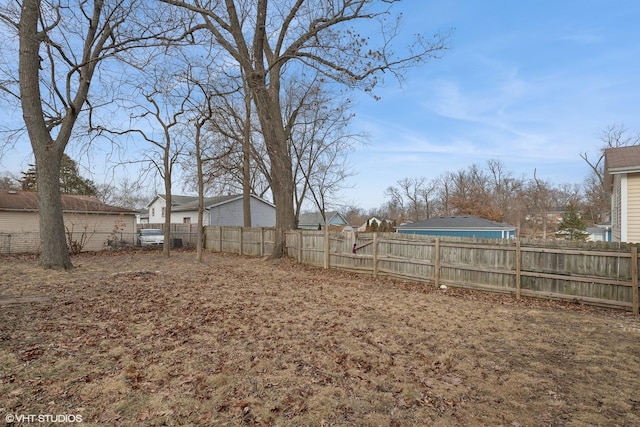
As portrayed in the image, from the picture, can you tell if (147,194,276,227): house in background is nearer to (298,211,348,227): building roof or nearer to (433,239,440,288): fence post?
(298,211,348,227): building roof

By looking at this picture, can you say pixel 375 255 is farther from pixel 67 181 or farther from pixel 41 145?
pixel 67 181

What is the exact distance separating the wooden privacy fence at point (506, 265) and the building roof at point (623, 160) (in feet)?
10.2

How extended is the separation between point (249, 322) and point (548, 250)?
6.80 meters

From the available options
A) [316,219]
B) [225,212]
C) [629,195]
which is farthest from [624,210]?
[316,219]

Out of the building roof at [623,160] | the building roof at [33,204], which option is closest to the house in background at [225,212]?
the building roof at [33,204]

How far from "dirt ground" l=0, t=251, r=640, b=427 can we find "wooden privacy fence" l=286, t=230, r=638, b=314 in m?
0.55

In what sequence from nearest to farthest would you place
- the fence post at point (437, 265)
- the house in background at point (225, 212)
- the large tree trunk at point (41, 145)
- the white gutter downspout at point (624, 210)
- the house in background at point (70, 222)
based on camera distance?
1. the white gutter downspout at point (624, 210)
2. the fence post at point (437, 265)
3. the large tree trunk at point (41, 145)
4. the house in background at point (70, 222)
5. the house in background at point (225, 212)

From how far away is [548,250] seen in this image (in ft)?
26.0

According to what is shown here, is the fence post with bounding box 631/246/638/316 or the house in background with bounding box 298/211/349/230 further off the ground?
the house in background with bounding box 298/211/349/230

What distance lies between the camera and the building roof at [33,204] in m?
17.7

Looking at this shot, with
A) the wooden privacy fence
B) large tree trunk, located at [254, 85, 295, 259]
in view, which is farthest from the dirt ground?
large tree trunk, located at [254, 85, 295, 259]

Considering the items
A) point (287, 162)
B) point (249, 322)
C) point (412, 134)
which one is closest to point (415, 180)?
point (412, 134)

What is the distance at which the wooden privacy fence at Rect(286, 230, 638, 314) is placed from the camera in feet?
23.4

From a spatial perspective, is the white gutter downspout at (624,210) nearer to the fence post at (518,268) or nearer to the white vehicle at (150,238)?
the fence post at (518,268)
